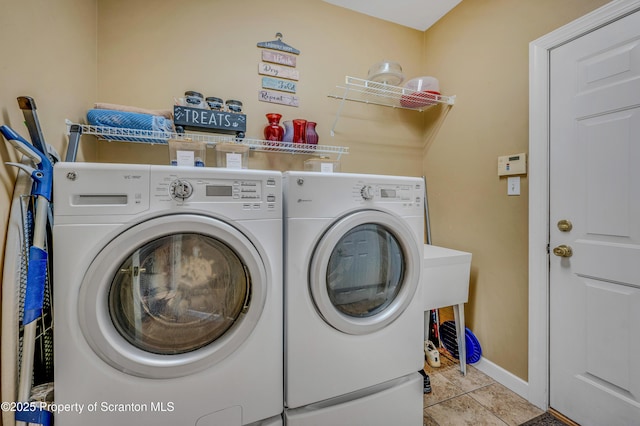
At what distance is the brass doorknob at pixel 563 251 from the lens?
1423mm

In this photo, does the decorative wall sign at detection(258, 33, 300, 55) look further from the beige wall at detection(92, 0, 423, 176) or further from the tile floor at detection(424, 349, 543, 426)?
the tile floor at detection(424, 349, 543, 426)

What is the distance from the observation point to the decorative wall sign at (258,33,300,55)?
6.23 ft

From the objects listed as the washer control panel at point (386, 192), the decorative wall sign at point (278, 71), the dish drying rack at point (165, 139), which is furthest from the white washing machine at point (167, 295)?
the decorative wall sign at point (278, 71)

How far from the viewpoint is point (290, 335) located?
1097mm

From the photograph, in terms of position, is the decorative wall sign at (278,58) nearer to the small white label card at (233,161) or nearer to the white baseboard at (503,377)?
the small white label card at (233,161)

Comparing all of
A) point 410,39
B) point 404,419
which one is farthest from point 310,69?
point 404,419

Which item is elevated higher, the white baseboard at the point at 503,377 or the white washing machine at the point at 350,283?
the white washing machine at the point at 350,283

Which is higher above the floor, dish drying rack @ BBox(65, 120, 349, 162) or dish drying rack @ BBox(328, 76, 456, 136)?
dish drying rack @ BBox(328, 76, 456, 136)

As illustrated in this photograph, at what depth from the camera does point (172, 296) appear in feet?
3.27

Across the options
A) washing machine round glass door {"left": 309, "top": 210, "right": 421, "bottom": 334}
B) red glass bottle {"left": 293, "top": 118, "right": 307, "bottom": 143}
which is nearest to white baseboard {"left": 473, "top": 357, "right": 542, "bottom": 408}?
washing machine round glass door {"left": 309, "top": 210, "right": 421, "bottom": 334}

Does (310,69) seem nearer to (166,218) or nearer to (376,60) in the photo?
(376,60)

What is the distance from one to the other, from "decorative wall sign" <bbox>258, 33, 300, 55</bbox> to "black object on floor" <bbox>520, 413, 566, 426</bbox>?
262 centimetres

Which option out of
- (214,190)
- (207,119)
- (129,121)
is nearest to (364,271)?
(214,190)

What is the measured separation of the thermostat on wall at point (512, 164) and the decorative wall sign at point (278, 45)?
1.56 metres
